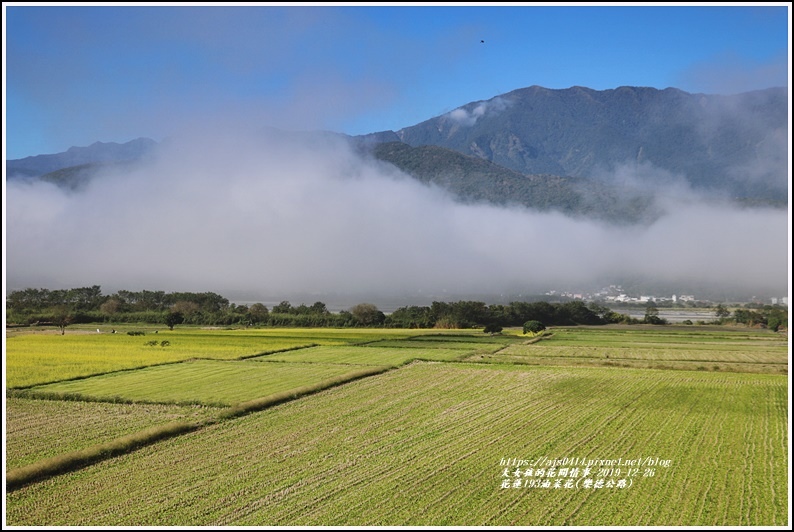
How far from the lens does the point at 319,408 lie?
20.2 metres

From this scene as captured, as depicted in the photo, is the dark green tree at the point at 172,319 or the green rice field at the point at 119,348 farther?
the dark green tree at the point at 172,319

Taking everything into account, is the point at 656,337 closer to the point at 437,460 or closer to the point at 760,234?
the point at 437,460

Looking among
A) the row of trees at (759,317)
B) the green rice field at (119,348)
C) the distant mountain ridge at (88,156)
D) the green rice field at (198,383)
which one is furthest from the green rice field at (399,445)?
the distant mountain ridge at (88,156)

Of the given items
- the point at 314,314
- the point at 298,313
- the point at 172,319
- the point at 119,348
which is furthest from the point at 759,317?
the point at 172,319

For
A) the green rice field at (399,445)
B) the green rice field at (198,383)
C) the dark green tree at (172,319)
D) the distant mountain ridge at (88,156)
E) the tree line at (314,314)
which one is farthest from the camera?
the distant mountain ridge at (88,156)

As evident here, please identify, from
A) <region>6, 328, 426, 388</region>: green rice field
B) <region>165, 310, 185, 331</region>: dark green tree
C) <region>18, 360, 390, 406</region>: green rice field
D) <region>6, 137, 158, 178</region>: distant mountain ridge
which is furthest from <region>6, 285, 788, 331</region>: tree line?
<region>6, 137, 158, 178</region>: distant mountain ridge

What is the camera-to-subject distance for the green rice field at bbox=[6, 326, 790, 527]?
10531mm

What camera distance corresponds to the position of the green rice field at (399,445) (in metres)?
10.5

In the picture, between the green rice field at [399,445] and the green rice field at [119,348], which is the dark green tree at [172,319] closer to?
the green rice field at [119,348]

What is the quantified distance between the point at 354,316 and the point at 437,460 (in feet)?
178

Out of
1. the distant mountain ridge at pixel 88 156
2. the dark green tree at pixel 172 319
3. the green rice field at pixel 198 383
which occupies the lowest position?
the green rice field at pixel 198 383

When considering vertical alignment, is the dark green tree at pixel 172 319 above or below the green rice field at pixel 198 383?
above

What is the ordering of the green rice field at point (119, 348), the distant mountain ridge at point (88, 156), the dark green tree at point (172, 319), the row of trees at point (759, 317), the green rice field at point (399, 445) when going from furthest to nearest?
the distant mountain ridge at point (88, 156)
the dark green tree at point (172, 319)
the row of trees at point (759, 317)
the green rice field at point (119, 348)
the green rice field at point (399, 445)

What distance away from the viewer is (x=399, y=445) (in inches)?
589
